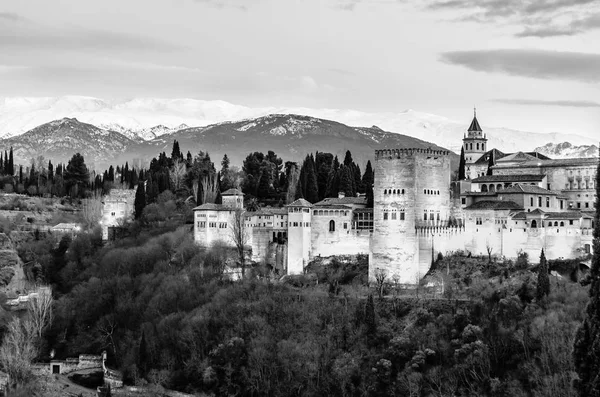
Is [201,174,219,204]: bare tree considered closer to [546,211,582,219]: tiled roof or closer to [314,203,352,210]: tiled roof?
[314,203,352,210]: tiled roof

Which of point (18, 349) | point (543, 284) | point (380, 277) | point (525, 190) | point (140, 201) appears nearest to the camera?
point (543, 284)

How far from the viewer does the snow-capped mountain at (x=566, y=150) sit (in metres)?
82.1

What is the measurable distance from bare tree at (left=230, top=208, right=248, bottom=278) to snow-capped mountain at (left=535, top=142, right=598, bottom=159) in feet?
106

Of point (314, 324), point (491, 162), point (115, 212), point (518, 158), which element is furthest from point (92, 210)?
point (314, 324)

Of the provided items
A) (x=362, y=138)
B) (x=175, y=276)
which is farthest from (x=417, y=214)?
(x=362, y=138)

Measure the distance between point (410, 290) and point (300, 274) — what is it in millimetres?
7249

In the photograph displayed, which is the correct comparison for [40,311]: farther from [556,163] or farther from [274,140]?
[274,140]

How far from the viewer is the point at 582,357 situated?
90.0 ft

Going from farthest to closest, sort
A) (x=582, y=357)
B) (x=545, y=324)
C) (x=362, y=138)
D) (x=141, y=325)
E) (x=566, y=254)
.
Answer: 1. (x=362, y=138)
2. (x=141, y=325)
3. (x=566, y=254)
4. (x=545, y=324)
5. (x=582, y=357)

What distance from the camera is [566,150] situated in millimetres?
90062

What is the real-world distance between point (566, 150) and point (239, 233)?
42.3 metres

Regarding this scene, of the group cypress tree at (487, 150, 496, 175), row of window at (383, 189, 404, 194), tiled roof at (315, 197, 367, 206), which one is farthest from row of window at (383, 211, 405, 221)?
cypress tree at (487, 150, 496, 175)

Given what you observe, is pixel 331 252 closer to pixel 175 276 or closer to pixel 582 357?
pixel 175 276

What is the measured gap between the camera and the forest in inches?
1694
